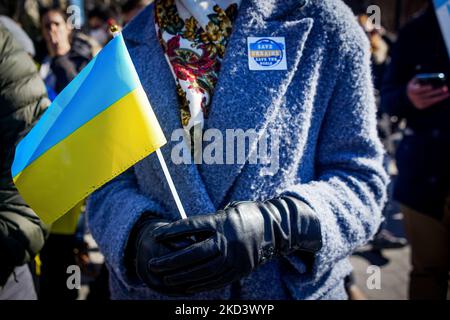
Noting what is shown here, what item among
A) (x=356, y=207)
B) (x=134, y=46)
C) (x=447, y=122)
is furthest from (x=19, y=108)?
(x=447, y=122)

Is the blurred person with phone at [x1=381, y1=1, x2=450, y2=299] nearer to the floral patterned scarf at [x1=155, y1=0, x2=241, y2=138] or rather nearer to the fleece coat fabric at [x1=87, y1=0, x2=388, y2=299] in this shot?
the fleece coat fabric at [x1=87, y1=0, x2=388, y2=299]

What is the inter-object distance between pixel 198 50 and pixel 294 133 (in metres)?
0.36

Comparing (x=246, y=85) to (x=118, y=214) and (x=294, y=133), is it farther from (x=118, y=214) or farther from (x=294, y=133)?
(x=118, y=214)

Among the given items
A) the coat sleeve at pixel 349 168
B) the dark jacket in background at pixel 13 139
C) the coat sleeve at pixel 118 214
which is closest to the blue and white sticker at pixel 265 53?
the coat sleeve at pixel 349 168

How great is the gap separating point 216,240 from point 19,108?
848 mm

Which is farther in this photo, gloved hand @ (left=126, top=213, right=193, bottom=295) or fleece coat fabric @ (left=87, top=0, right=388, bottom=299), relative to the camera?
fleece coat fabric @ (left=87, top=0, right=388, bottom=299)

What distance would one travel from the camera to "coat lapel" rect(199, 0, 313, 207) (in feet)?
3.90

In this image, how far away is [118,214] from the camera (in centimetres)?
125

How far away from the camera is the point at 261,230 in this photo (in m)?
1.05

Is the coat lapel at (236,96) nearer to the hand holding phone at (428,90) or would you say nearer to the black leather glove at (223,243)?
the black leather glove at (223,243)

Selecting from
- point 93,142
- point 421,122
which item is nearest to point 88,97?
point 93,142

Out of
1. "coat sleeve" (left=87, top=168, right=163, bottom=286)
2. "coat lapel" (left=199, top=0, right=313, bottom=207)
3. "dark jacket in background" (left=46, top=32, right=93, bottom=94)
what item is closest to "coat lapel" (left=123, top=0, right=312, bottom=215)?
"coat lapel" (left=199, top=0, right=313, bottom=207)

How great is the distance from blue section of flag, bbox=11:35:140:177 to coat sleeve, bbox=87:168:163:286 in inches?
10.6
